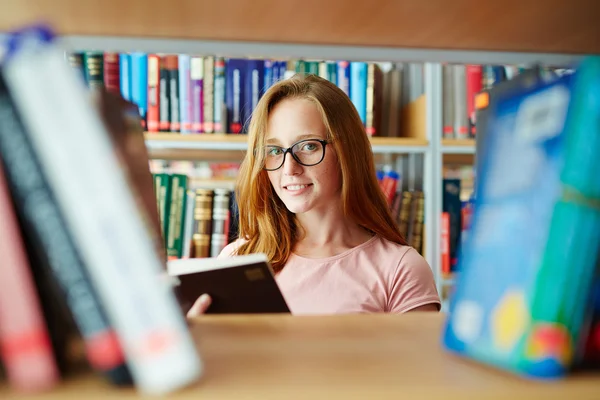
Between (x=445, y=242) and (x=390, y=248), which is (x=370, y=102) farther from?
(x=390, y=248)

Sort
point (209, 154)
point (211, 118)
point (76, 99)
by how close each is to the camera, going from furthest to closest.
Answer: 1. point (209, 154)
2. point (211, 118)
3. point (76, 99)

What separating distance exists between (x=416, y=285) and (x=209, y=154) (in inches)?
42.6

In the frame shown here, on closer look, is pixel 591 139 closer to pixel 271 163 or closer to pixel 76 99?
pixel 76 99

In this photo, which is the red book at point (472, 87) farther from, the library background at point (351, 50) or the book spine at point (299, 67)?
the library background at point (351, 50)

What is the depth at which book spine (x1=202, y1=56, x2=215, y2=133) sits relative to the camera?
208 cm

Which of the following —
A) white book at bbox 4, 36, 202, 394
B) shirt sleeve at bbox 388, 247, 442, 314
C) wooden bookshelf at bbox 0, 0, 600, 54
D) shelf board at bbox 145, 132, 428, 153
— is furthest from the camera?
shelf board at bbox 145, 132, 428, 153

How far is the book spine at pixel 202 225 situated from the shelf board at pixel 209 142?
6.7 inches

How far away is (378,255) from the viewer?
5.31 feet

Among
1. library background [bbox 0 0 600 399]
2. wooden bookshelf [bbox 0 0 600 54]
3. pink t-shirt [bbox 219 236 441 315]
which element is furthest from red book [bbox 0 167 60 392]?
pink t-shirt [bbox 219 236 441 315]

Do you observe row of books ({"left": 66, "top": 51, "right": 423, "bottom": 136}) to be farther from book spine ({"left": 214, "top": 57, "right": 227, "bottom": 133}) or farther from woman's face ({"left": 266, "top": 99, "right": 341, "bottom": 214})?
woman's face ({"left": 266, "top": 99, "right": 341, "bottom": 214})

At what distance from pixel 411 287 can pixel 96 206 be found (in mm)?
1260

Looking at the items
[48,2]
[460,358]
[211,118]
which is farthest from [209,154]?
[460,358]

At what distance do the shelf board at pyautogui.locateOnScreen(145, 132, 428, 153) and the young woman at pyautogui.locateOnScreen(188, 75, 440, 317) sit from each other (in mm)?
357

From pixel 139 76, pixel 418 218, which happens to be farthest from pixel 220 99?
pixel 418 218
